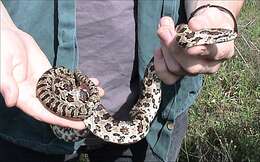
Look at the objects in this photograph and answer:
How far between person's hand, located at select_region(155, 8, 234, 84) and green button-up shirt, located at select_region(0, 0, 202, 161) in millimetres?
247

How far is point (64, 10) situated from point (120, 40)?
0.30m

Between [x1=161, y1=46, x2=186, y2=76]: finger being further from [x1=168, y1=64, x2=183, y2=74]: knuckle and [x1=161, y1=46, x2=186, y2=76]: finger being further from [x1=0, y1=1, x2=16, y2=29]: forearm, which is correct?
[x1=0, y1=1, x2=16, y2=29]: forearm

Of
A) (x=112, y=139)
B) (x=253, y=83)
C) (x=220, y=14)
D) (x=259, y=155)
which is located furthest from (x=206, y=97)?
(x=220, y=14)

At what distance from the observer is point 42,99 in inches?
92.6

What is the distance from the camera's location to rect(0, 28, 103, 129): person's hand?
2049 mm

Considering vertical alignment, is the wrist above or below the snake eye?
above

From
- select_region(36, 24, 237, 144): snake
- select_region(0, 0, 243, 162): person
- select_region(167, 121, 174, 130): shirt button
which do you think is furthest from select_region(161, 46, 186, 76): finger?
select_region(167, 121, 174, 130): shirt button

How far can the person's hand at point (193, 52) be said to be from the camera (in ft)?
7.11

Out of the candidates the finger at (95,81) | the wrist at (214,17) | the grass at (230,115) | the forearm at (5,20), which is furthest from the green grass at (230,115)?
the forearm at (5,20)

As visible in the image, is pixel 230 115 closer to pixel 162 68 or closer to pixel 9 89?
pixel 162 68

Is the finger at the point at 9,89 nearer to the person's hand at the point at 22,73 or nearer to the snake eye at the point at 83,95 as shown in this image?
the person's hand at the point at 22,73

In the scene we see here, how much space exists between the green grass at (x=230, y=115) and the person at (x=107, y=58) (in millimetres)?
1161

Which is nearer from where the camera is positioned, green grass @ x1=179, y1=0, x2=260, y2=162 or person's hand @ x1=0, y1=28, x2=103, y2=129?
person's hand @ x1=0, y1=28, x2=103, y2=129

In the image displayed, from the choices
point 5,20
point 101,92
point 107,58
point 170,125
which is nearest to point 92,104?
point 101,92
